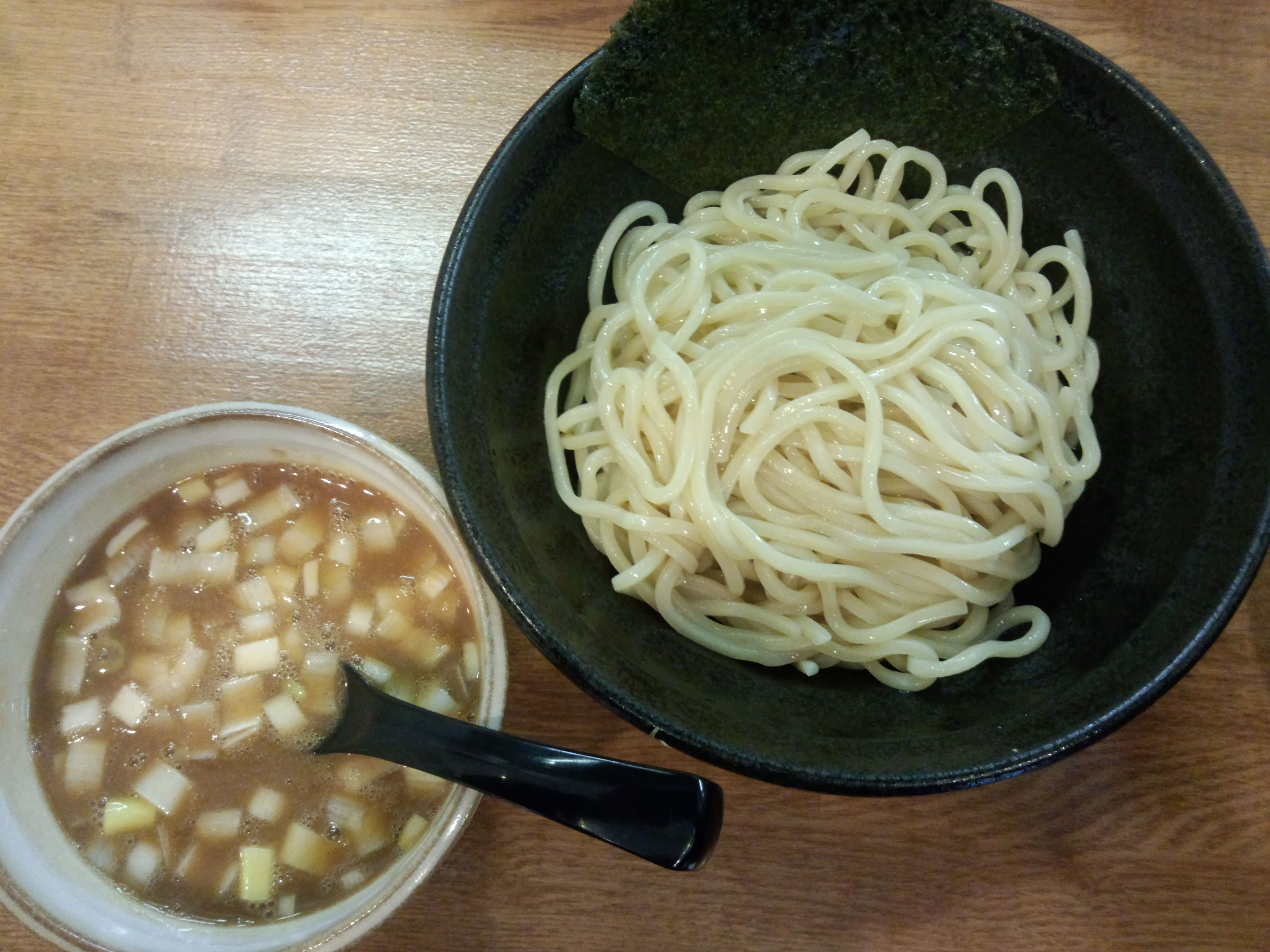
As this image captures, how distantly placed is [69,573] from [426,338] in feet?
2.57

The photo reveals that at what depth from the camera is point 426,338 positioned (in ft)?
5.42

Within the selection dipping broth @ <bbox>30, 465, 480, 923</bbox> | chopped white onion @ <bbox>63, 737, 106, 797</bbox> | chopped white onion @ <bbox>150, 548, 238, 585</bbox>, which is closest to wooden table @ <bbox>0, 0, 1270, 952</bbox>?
dipping broth @ <bbox>30, 465, 480, 923</bbox>

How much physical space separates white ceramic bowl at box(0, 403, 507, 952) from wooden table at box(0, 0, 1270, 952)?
276 mm

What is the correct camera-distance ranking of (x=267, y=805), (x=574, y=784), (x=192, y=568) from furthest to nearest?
(x=192, y=568), (x=267, y=805), (x=574, y=784)

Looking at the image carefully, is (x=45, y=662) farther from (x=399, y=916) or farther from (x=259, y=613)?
(x=399, y=916)

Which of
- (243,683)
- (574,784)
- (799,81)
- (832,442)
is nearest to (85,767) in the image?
(243,683)

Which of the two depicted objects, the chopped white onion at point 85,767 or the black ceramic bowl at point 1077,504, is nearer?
the black ceramic bowl at point 1077,504

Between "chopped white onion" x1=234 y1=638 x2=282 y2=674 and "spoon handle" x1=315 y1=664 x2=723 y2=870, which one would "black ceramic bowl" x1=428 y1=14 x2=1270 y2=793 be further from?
"chopped white onion" x1=234 y1=638 x2=282 y2=674

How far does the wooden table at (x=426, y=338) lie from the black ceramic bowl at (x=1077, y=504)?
0.26 metres

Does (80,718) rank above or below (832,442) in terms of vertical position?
below

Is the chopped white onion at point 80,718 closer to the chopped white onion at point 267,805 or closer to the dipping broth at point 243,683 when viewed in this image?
the dipping broth at point 243,683

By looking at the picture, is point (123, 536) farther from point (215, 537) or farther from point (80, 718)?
point (80, 718)

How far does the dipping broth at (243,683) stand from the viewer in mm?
1306

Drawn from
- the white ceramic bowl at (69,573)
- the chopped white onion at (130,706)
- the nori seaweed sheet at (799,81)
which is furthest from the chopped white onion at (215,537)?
the nori seaweed sheet at (799,81)
